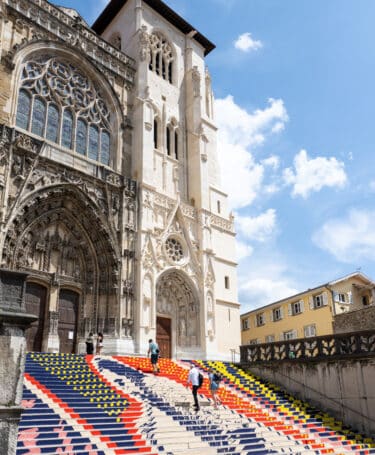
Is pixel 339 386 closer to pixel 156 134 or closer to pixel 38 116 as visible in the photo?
pixel 156 134

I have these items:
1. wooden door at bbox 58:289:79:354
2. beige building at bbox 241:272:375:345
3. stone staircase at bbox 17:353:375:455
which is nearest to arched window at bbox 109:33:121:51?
wooden door at bbox 58:289:79:354

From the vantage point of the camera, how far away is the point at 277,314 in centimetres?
3788

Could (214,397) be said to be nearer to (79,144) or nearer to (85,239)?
(85,239)

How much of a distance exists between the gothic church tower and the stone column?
48.9 feet

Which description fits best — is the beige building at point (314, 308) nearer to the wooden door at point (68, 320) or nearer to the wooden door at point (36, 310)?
the wooden door at point (68, 320)

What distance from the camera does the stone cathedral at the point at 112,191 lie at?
64.2 ft

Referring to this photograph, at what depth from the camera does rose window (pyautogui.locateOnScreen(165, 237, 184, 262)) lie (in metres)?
23.9

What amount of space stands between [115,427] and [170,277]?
13093 mm

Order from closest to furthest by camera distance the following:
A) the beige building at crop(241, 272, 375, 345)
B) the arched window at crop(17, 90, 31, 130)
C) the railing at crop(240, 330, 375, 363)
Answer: the railing at crop(240, 330, 375, 363)
the arched window at crop(17, 90, 31, 130)
the beige building at crop(241, 272, 375, 345)

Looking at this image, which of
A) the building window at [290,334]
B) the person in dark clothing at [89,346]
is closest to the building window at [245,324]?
the building window at [290,334]

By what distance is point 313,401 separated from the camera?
15.9 m

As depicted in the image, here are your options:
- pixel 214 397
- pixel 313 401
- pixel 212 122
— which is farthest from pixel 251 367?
pixel 212 122

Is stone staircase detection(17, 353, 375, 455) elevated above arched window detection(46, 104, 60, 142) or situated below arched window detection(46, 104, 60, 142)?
below

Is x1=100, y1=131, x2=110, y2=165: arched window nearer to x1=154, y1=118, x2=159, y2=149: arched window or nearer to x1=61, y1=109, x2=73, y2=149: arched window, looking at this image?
x1=61, y1=109, x2=73, y2=149: arched window
